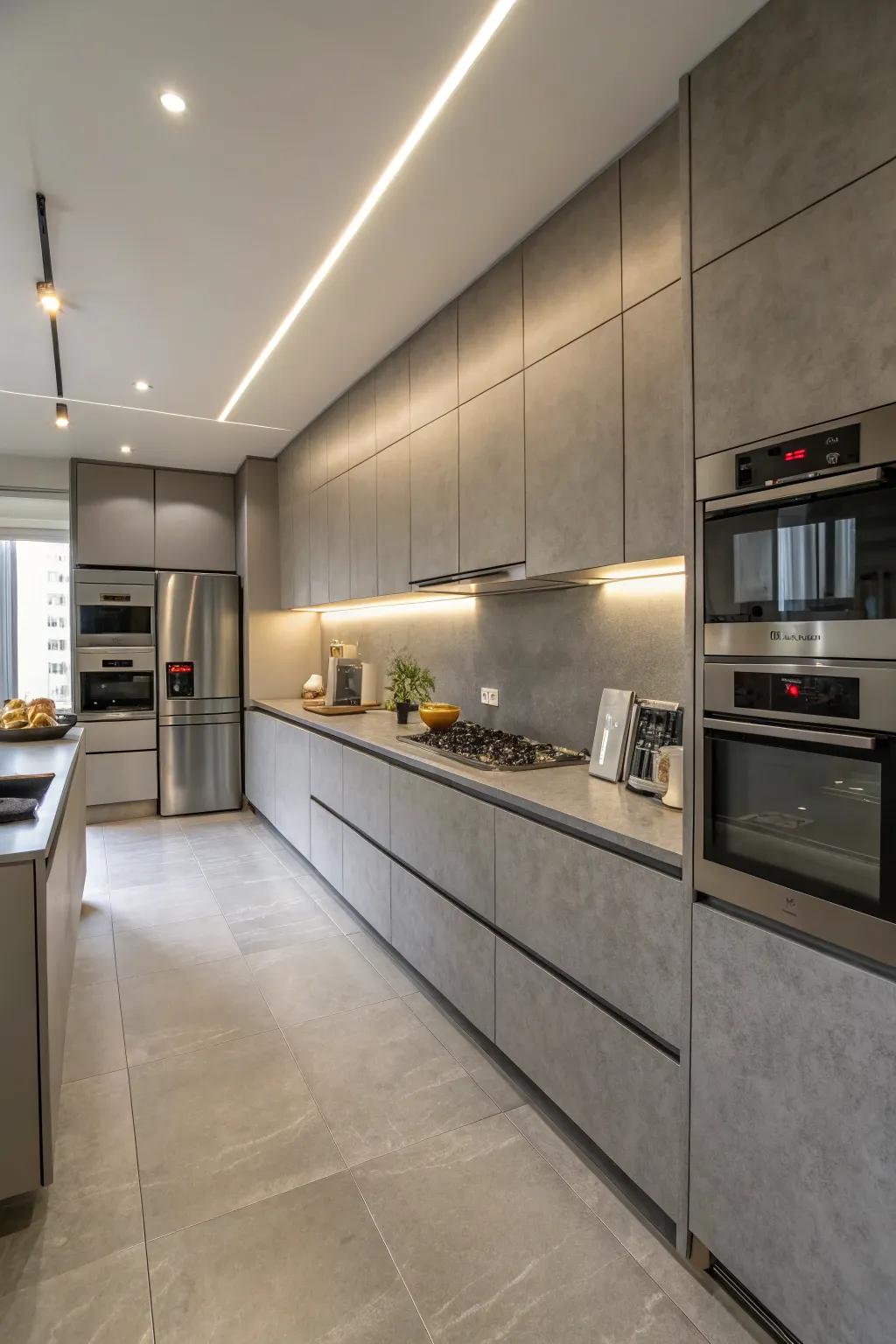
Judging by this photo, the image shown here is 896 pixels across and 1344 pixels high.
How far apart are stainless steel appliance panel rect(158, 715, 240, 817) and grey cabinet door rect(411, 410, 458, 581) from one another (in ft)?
9.98

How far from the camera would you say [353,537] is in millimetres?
4062

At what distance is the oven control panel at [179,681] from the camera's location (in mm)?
5531

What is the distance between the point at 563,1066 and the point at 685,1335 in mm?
575

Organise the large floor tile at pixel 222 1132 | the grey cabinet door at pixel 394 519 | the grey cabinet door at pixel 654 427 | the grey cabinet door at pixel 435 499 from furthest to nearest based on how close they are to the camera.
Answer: the grey cabinet door at pixel 394 519
the grey cabinet door at pixel 435 499
the grey cabinet door at pixel 654 427
the large floor tile at pixel 222 1132

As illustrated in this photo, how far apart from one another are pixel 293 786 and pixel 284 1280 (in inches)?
116

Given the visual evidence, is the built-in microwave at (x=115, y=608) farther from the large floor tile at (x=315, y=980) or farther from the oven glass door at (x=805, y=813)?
the oven glass door at (x=805, y=813)

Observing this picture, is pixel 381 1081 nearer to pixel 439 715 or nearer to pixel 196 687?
pixel 439 715

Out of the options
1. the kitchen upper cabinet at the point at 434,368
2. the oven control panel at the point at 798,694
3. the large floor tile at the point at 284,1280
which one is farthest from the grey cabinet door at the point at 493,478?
the large floor tile at the point at 284,1280

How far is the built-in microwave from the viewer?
5348 mm

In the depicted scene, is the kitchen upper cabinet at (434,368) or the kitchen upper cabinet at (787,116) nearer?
the kitchen upper cabinet at (787,116)

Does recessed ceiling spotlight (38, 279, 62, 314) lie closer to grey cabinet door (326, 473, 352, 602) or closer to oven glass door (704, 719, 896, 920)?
grey cabinet door (326, 473, 352, 602)

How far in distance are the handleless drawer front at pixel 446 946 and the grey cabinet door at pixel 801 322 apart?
163 cm

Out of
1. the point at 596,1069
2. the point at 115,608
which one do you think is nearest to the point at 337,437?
the point at 115,608

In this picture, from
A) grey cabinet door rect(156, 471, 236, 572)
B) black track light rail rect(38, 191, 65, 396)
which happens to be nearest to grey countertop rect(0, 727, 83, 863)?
black track light rail rect(38, 191, 65, 396)
